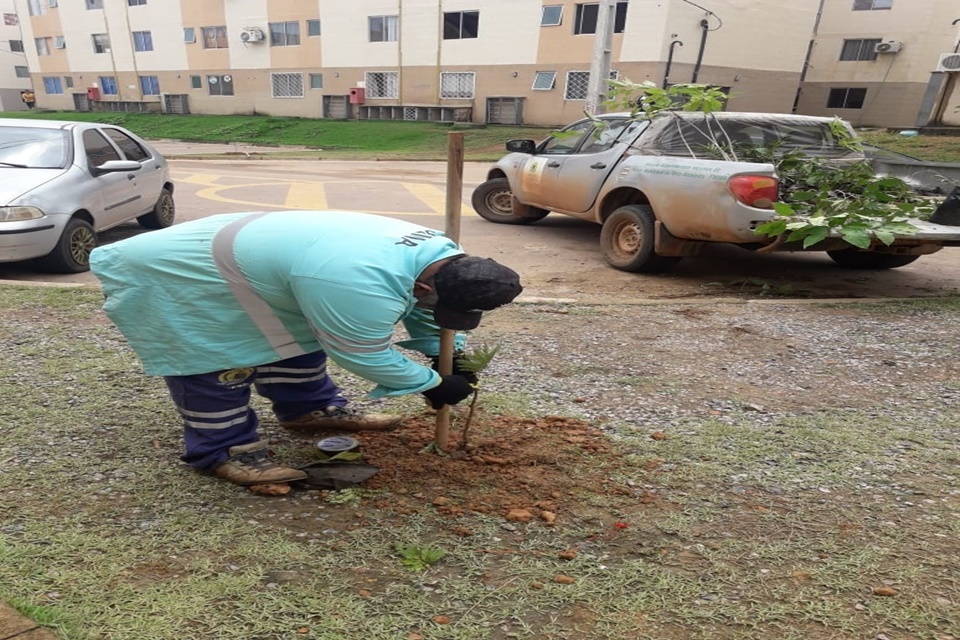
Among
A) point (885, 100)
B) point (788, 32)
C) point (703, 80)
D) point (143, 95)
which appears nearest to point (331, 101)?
point (143, 95)

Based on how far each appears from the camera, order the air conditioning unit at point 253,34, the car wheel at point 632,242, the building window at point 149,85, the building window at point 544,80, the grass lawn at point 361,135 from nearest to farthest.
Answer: the car wheel at point 632,242 < the grass lawn at point 361,135 < the building window at point 544,80 < the air conditioning unit at point 253,34 < the building window at point 149,85

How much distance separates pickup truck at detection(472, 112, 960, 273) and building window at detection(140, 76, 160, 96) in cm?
3676

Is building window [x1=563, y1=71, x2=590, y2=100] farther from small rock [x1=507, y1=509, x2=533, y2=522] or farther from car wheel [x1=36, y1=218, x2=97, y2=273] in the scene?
small rock [x1=507, y1=509, x2=533, y2=522]

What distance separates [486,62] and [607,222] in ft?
77.3

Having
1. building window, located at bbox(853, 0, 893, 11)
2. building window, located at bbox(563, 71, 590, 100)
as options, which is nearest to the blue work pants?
building window, located at bbox(563, 71, 590, 100)

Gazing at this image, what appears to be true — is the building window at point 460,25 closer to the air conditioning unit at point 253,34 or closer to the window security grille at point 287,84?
the window security grille at point 287,84

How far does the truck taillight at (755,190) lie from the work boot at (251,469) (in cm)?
432

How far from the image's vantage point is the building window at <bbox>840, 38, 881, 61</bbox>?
2861 centimetres

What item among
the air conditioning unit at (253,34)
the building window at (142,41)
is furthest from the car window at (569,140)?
the building window at (142,41)

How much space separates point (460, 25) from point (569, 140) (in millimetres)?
22994

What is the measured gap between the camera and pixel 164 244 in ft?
8.26

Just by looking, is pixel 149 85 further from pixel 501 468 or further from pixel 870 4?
pixel 501 468

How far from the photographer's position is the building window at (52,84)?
4206 cm

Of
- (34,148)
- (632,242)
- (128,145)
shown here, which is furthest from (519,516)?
(128,145)
